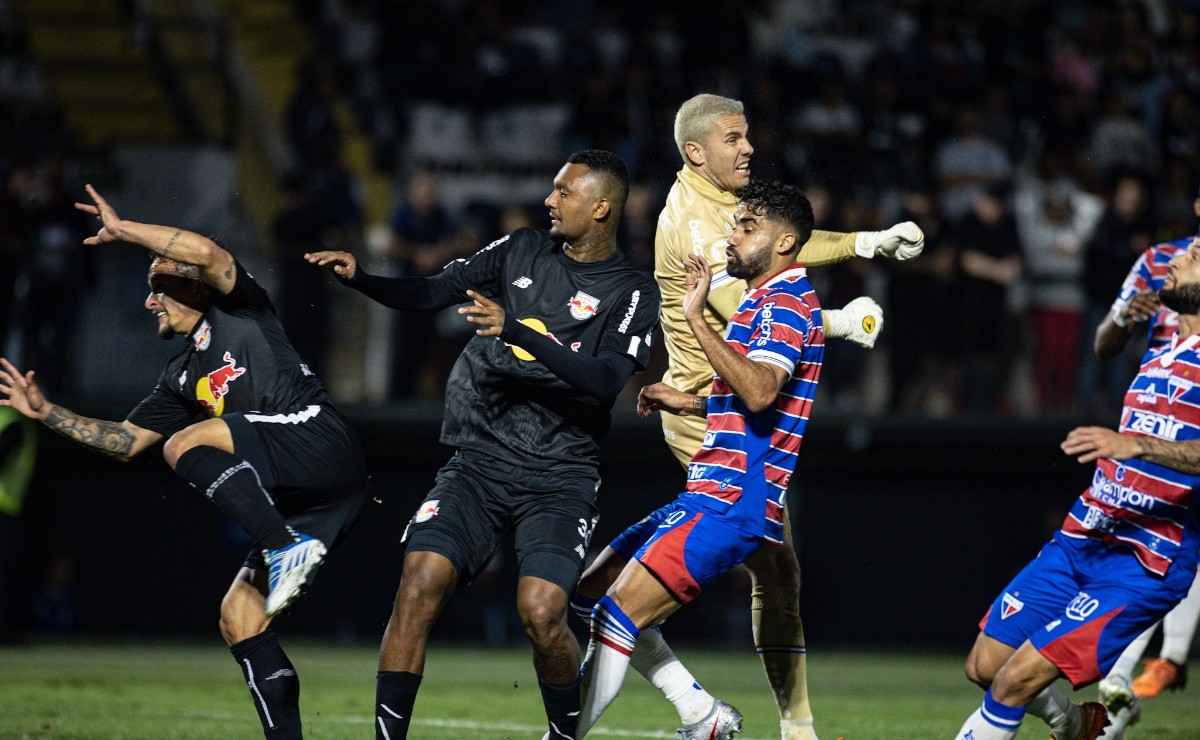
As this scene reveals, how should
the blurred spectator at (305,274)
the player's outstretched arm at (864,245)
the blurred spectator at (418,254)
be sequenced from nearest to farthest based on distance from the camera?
the player's outstretched arm at (864,245), the blurred spectator at (418,254), the blurred spectator at (305,274)

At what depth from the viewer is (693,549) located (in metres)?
6.33

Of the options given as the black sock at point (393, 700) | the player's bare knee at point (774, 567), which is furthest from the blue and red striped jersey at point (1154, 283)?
the black sock at point (393, 700)

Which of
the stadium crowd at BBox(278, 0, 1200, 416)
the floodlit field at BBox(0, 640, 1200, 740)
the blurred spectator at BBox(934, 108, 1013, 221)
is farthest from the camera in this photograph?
the blurred spectator at BBox(934, 108, 1013, 221)

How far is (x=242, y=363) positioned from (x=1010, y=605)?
3.47m

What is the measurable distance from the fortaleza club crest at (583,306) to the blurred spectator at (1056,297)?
8552mm

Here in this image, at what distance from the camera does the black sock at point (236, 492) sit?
6195 mm

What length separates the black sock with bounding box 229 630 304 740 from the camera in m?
6.40

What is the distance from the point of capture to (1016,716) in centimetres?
606

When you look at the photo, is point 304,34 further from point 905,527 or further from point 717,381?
point 717,381

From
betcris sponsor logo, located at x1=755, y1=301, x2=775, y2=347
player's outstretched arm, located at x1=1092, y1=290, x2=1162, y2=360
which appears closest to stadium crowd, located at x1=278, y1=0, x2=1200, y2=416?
player's outstretched arm, located at x1=1092, y1=290, x2=1162, y2=360

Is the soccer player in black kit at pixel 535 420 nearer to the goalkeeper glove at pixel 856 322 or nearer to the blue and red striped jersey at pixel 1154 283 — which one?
the goalkeeper glove at pixel 856 322

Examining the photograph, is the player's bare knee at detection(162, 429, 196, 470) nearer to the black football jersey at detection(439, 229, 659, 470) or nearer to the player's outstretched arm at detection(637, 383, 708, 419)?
the black football jersey at detection(439, 229, 659, 470)

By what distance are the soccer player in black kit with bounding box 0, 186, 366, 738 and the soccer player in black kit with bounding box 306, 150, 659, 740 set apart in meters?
0.42

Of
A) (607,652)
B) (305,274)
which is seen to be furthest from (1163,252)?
(305,274)
